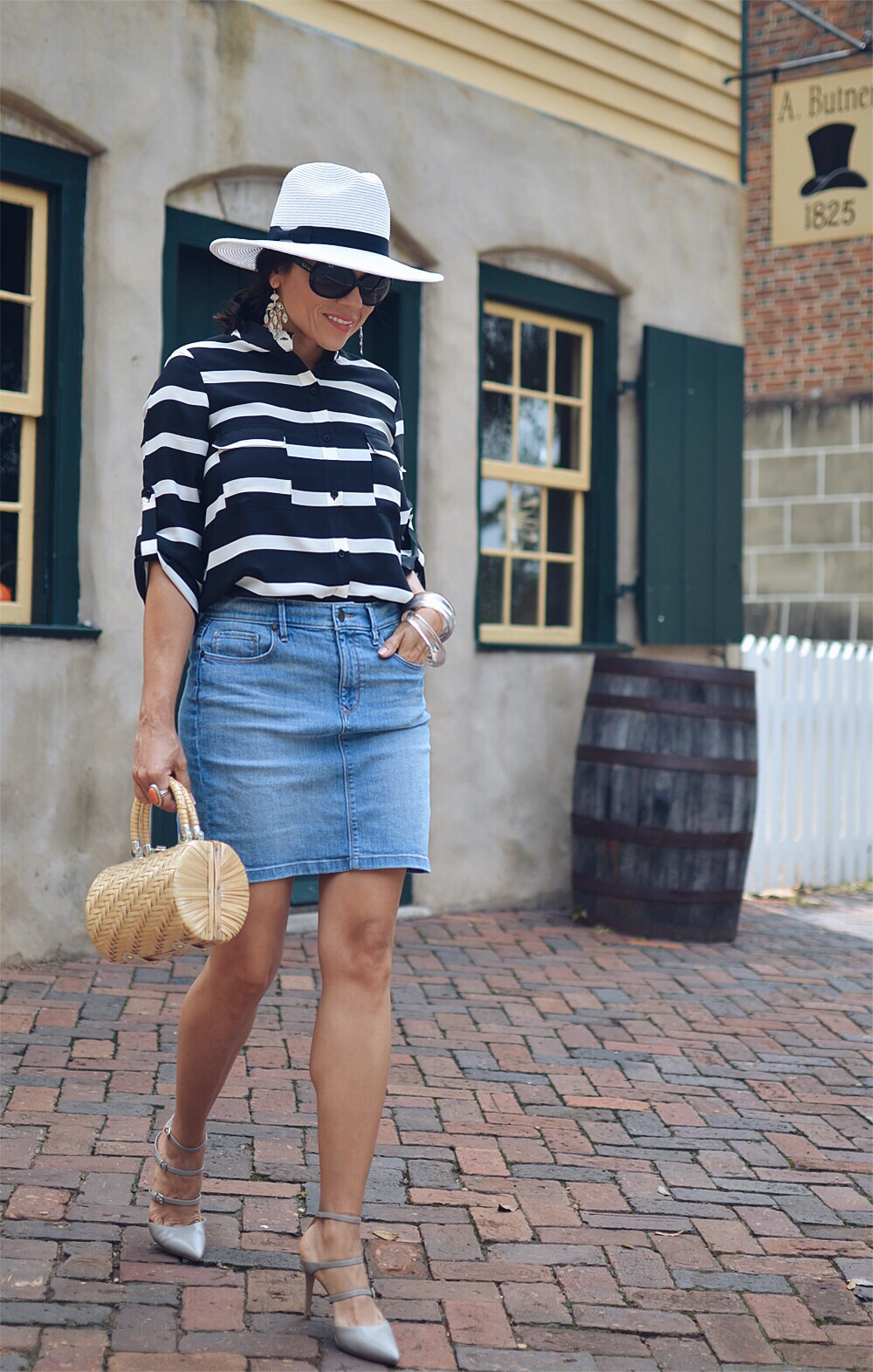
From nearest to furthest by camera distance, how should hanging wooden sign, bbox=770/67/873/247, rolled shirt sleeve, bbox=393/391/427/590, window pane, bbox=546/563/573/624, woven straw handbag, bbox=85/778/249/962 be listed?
woven straw handbag, bbox=85/778/249/962 → rolled shirt sleeve, bbox=393/391/427/590 → window pane, bbox=546/563/573/624 → hanging wooden sign, bbox=770/67/873/247

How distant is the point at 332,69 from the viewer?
641 centimetres

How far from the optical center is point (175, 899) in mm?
2531

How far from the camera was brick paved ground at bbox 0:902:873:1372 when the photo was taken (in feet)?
8.86

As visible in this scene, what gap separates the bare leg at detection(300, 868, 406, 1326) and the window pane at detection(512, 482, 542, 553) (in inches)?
192

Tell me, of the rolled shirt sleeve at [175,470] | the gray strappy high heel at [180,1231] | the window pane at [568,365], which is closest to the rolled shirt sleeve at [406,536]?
the rolled shirt sleeve at [175,470]

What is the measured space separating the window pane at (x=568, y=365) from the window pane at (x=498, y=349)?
37 cm

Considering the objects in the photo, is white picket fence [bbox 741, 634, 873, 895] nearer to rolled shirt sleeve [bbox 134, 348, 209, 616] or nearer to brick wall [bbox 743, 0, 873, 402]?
rolled shirt sleeve [bbox 134, 348, 209, 616]

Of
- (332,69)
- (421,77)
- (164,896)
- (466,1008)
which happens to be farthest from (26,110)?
(164,896)

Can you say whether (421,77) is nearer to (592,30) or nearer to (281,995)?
(592,30)

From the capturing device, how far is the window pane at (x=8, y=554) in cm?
566

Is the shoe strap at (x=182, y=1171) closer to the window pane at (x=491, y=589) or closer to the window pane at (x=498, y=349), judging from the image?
the window pane at (x=491, y=589)

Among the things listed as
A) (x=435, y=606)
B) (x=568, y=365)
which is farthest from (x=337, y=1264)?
(x=568, y=365)

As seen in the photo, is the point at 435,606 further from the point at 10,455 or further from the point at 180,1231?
the point at 10,455

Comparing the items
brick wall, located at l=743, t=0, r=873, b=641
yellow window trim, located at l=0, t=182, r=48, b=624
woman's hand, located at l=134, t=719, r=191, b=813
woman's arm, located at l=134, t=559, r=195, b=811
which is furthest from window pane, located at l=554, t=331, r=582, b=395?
brick wall, located at l=743, t=0, r=873, b=641
